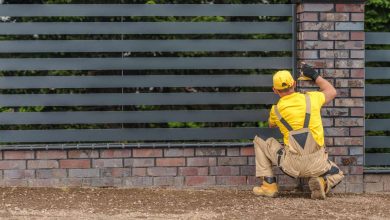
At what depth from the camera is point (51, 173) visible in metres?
7.02

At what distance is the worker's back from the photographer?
6613mm

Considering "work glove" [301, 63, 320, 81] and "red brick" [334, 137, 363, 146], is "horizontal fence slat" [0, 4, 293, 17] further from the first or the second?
"red brick" [334, 137, 363, 146]

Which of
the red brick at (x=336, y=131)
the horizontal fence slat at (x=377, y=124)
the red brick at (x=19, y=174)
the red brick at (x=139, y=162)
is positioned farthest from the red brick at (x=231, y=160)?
the red brick at (x=19, y=174)

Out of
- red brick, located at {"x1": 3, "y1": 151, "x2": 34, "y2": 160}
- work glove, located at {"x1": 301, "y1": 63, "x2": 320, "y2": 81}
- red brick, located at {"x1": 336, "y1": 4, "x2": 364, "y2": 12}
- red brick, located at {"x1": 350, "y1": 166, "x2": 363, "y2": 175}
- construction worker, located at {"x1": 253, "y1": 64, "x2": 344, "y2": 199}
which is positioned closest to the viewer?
construction worker, located at {"x1": 253, "y1": 64, "x2": 344, "y2": 199}

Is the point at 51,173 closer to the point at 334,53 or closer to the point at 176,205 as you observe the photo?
the point at 176,205

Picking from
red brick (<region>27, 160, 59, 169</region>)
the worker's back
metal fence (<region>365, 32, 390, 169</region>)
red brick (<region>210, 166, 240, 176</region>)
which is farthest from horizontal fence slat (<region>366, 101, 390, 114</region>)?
red brick (<region>27, 160, 59, 169</region>)

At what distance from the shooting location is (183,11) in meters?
7.07

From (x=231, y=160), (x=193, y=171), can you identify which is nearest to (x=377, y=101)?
(x=231, y=160)

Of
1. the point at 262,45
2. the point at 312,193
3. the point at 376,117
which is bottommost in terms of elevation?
the point at 312,193

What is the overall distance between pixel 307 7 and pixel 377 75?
1.01 m

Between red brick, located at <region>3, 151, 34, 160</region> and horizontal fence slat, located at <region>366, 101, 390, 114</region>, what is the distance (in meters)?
3.37

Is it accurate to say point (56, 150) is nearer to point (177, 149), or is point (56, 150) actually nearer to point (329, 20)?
point (177, 149)

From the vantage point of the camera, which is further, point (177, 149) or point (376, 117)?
point (376, 117)

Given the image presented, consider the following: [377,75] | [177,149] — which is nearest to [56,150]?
[177,149]
